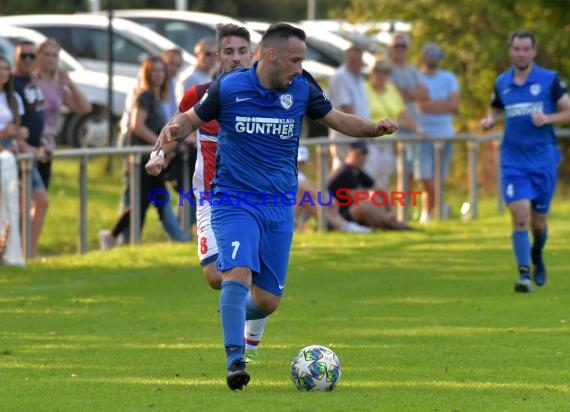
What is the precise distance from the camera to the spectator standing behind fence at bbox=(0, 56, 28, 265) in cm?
1543

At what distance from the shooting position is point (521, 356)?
10.2m

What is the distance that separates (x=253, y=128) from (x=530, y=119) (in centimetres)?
547

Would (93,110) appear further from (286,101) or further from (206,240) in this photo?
(286,101)

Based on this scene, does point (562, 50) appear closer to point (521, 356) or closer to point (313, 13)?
point (313, 13)

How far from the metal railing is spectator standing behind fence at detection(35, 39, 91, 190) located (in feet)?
0.97

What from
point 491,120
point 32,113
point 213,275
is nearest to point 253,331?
point 213,275

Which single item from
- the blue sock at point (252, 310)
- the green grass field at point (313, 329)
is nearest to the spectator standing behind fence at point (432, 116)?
the green grass field at point (313, 329)

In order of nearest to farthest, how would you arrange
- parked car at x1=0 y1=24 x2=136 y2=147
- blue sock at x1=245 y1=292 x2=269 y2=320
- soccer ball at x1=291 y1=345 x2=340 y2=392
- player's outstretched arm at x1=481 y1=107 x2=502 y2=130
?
soccer ball at x1=291 y1=345 x2=340 y2=392 < blue sock at x1=245 y1=292 x2=269 y2=320 < player's outstretched arm at x1=481 y1=107 x2=502 y2=130 < parked car at x1=0 y1=24 x2=136 y2=147

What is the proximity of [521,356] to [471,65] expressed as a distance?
16.7 metres

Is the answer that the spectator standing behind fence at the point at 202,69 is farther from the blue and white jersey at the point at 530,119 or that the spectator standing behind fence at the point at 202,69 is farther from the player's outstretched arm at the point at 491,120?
the blue and white jersey at the point at 530,119

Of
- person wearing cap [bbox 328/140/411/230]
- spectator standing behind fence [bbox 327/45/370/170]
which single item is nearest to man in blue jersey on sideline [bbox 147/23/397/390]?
person wearing cap [bbox 328/140/411/230]

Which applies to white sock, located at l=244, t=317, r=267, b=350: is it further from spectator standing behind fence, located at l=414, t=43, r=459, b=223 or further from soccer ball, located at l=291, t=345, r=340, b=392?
spectator standing behind fence, located at l=414, t=43, r=459, b=223

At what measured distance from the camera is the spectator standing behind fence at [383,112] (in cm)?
2028

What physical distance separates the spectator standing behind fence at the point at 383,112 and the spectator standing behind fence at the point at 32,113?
5.21 metres
